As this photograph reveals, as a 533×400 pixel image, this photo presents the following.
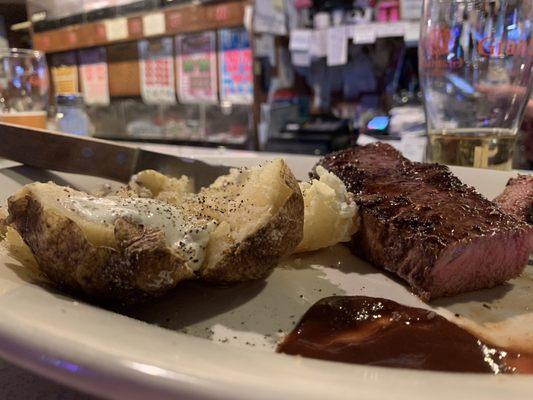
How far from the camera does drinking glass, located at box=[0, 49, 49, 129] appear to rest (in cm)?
251

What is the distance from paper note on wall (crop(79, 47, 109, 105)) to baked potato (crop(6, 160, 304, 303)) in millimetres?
5110

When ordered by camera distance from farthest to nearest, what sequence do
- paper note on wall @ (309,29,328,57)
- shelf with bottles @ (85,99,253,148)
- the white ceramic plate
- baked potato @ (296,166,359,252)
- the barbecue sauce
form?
1. shelf with bottles @ (85,99,253,148)
2. paper note on wall @ (309,29,328,57)
3. baked potato @ (296,166,359,252)
4. the barbecue sauce
5. the white ceramic plate

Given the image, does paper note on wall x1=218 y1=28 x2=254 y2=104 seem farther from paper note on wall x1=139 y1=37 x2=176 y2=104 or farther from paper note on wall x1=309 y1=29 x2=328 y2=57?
paper note on wall x1=139 y1=37 x2=176 y2=104

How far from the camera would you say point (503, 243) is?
87 centimetres

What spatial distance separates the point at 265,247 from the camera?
745mm

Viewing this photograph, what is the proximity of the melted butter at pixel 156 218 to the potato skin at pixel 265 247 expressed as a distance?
0.04 metres

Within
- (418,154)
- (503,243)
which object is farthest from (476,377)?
(418,154)

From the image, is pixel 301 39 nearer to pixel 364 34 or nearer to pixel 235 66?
pixel 364 34

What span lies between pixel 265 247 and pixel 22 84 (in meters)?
2.35

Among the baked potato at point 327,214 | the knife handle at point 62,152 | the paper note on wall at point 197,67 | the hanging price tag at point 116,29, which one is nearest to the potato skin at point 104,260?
the baked potato at point 327,214

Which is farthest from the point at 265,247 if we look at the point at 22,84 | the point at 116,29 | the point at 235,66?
the point at 116,29

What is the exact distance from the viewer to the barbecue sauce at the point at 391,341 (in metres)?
0.62

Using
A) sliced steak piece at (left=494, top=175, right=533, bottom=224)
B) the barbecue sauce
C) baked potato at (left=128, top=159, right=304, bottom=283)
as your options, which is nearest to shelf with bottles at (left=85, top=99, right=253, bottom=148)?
sliced steak piece at (left=494, top=175, right=533, bottom=224)

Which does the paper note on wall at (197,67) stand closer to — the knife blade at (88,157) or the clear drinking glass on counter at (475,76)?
the clear drinking glass on counter at (475,76)
